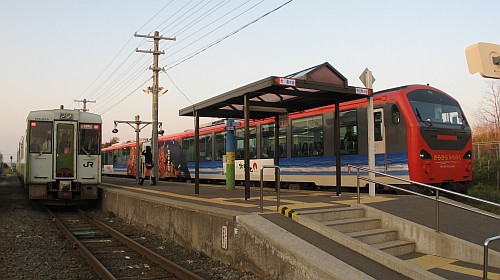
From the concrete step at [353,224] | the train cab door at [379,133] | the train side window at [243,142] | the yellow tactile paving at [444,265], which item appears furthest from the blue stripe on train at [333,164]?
the yellow tactile paving at [444,265]

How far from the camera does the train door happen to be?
14.6m

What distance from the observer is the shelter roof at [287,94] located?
9039 mm

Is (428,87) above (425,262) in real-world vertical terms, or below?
above

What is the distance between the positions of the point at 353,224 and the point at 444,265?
4.99 ft

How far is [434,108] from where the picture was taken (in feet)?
41.0

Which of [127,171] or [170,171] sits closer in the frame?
[170,171]

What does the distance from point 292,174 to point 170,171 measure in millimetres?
12987

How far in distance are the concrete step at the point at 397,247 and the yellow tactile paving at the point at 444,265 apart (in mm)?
293

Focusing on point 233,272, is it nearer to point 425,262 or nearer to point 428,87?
point 425,262

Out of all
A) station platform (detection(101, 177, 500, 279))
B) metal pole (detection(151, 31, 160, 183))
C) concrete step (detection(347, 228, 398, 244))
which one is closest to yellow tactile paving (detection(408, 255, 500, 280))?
station platform (detection(101, 177, 500, 279))

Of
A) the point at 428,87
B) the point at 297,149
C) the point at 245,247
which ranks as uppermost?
the point at 428,87

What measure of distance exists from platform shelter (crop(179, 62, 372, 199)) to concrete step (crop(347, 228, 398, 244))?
10.5 feet

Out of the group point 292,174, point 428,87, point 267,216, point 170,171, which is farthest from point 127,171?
point 267,216

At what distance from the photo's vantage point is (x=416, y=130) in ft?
37.5
